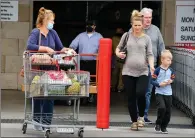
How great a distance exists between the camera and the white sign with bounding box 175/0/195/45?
39.9ft

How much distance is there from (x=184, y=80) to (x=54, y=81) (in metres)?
3.70

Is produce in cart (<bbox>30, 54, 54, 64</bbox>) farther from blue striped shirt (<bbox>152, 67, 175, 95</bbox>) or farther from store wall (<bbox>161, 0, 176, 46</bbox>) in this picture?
store wall (<bbox>161, 0, 176, 46</bbox>)

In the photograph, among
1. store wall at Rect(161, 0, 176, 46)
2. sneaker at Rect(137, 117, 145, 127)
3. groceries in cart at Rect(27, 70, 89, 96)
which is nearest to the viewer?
groceries in cart at Rect(27, 70, 89, 96)

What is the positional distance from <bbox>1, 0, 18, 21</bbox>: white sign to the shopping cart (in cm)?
499

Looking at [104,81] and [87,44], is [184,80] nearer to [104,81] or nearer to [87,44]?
[87,44]

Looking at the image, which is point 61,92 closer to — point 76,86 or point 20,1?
point 76,86

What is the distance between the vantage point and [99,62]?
8086mm

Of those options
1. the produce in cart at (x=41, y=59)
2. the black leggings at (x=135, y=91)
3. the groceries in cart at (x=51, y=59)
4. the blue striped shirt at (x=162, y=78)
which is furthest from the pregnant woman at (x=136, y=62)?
the produce in cart at (x=41, y=59)

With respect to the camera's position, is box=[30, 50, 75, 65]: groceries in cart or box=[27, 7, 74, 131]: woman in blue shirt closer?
box=[30, 50, 75, 65]: groceries in cart

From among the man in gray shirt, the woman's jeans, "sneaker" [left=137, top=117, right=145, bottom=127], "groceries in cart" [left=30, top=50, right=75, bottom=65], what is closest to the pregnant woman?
"sneaker" [left=137, top=117, right=145, bottom=127]

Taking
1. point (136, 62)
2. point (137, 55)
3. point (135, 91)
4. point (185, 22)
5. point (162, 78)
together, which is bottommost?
point (135, 91)

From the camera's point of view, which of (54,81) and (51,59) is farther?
(51,59)

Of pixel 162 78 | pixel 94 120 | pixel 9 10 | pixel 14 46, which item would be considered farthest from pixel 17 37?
pixel 162 78

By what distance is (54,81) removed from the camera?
280 inches
